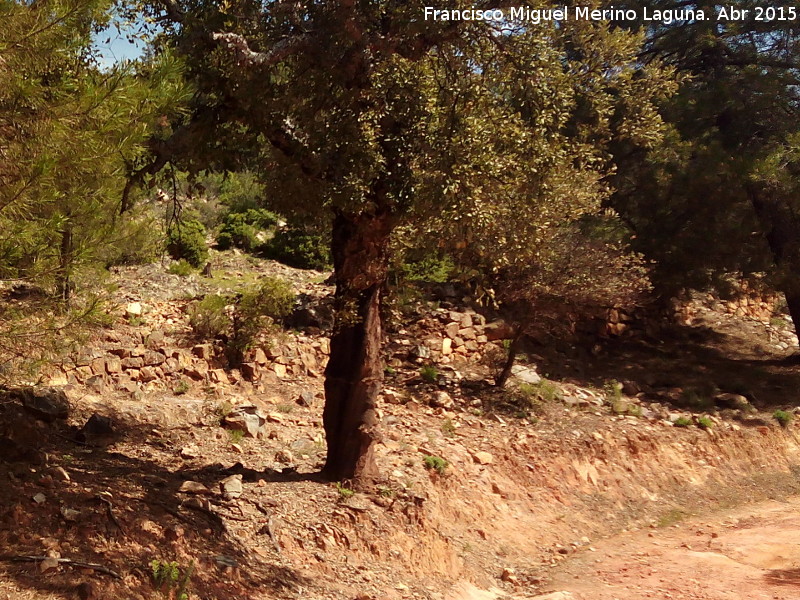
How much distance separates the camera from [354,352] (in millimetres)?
7715

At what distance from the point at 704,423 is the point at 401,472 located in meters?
6.89

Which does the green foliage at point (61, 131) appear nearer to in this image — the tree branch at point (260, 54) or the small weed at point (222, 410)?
the tree branch at point (260, 54)

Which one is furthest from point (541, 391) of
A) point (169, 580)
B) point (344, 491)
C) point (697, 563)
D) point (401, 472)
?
point (169, 580)

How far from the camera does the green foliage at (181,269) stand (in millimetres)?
14586

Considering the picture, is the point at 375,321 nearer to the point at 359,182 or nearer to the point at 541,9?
the point at 359,182

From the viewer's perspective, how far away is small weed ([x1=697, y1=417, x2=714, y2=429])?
520 inches

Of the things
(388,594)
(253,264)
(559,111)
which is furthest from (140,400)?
(253,264)

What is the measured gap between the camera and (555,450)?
11.2 m

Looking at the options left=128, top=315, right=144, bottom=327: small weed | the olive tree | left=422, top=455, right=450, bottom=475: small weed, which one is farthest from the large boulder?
left=422, top=455, right=450, bottom=475: small weed

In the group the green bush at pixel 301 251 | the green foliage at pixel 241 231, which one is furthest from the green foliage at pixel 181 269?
the green foliage at pixel 241 231

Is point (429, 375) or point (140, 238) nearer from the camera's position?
point (140, 238)

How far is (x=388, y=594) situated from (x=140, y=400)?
452 cm

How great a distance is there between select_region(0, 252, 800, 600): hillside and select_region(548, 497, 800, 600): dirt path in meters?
0.04

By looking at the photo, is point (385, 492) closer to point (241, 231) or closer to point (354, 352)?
point (354, 352)
